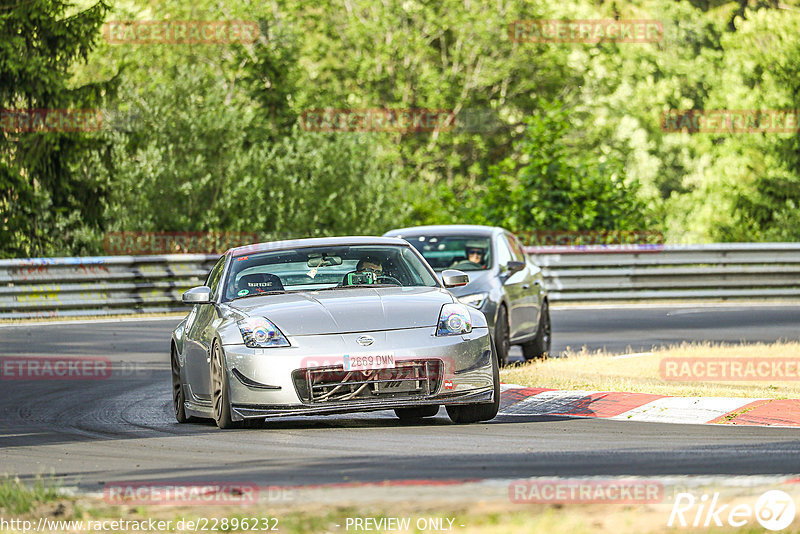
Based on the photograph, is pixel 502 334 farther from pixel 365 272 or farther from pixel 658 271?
pixel 658 271

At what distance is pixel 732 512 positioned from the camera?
5.79 metres

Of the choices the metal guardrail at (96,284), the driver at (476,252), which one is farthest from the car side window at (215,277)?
the metal guardrail at (96,284)

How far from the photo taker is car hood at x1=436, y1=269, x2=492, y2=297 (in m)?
14.7

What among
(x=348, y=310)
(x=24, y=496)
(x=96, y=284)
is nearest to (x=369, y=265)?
(x=348, y=310)

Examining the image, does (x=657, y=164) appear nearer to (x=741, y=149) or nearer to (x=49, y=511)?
(x=741, y=149)

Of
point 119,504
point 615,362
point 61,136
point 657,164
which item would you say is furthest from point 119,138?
point 657,164

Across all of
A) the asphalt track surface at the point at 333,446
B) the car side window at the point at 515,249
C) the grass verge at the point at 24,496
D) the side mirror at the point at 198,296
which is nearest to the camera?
the grass verge at the point at 24,496

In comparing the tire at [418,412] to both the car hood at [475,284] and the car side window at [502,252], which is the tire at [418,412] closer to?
the car hood at [475,284]

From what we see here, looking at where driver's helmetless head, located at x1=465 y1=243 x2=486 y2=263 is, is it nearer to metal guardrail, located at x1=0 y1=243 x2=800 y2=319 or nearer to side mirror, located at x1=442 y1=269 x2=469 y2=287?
side mirror, located at x1=442 y1=269 x2=469 y2=287

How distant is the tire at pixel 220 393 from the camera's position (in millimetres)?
9844

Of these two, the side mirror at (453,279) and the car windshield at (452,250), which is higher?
the side mirror at (453,279)

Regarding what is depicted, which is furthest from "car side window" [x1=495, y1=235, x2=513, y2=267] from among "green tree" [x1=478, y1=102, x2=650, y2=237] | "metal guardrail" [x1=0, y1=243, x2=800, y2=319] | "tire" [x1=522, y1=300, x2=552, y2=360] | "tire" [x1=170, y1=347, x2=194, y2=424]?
"green tree" [x1=478, y1=102, x2=650, y2=237]

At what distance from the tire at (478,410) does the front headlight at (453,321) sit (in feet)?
0.79

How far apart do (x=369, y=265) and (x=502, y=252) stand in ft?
16.5
